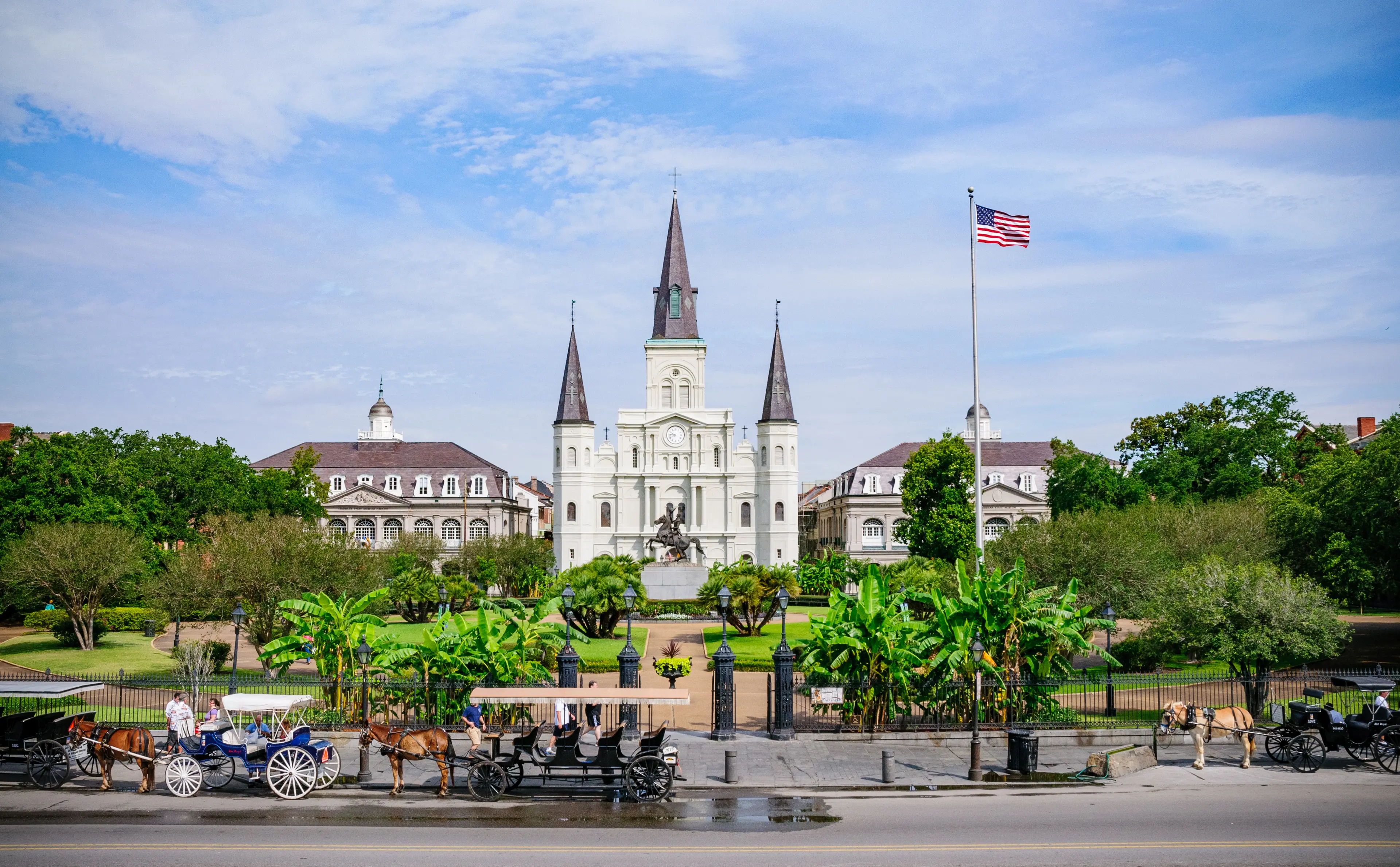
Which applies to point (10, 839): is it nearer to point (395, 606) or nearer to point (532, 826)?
point (532, 826)

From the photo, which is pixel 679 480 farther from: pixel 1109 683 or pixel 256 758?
pixel 256 758

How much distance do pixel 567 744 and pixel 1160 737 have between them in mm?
12411

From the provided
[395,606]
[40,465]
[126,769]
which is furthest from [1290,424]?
[40,465]

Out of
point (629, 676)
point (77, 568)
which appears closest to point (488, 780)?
point (629, 676)

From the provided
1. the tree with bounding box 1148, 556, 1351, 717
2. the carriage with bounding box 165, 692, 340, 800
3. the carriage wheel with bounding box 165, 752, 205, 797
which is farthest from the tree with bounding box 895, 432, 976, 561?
the carriage wheel with bounding box 165, 752, 205, 797

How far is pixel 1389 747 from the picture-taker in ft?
62.0

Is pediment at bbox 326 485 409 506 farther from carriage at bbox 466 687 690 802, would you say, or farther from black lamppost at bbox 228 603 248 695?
carriage at bbox 466 687 690 802

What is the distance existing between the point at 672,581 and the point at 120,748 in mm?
41777

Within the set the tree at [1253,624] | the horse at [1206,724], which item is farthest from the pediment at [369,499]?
the horse at [1206,724]

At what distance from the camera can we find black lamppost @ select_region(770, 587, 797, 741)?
21750 millimetres

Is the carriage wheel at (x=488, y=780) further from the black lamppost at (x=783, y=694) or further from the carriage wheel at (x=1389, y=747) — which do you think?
the carriage wheel at (x=1389, y=747)

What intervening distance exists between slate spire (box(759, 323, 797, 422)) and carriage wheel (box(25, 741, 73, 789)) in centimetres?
7302

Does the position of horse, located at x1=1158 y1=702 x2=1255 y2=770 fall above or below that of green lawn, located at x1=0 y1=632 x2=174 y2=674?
above

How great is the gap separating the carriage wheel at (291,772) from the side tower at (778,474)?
236 ft
